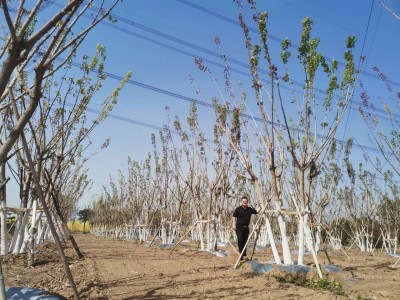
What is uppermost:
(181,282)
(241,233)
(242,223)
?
(242,223)

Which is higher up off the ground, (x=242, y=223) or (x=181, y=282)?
(x=242, y=223)

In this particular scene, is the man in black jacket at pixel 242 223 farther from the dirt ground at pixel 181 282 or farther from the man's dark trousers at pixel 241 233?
the dirt ground at pixel 181 282

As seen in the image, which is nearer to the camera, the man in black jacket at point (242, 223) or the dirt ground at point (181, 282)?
the dirt ground at point (181, 282)

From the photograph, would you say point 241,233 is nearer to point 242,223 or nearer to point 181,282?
point 242,223

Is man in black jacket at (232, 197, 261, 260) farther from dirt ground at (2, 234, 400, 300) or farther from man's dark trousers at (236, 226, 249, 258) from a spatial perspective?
dirt ground at (2, 234, 400, 300)

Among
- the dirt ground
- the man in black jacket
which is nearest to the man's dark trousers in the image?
the man in black jacket

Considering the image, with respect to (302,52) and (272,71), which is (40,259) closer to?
(272,71)

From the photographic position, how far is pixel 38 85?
3154 mm

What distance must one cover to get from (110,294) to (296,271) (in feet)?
11.4

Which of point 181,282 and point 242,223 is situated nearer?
point 181,282

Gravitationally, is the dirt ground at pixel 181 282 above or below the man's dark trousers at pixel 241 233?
below

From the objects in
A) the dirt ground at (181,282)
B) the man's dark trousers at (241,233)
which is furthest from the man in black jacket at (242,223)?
the dirt ground at (181,282)

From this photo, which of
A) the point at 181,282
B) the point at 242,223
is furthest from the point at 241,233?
the point at 181,282

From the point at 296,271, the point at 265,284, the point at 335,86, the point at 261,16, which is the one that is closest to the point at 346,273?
the point at 296,271
